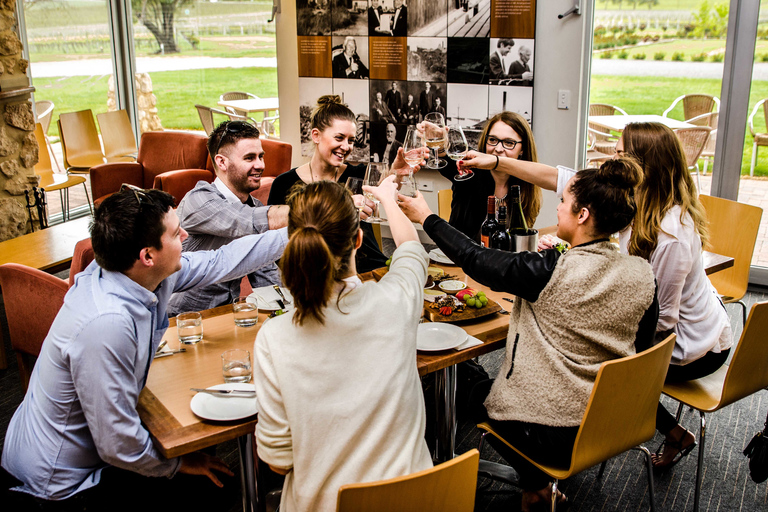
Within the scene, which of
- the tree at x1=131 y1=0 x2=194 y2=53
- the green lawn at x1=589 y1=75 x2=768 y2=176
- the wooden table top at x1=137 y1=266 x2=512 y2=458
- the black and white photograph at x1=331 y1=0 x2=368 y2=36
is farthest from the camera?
the tree at x1=131 y1=0 x2=194 y2=53

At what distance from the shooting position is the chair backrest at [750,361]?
215 centimetres

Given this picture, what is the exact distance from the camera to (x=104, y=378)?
1.71 metres

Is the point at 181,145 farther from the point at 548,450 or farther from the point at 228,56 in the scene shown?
the point at 548,450

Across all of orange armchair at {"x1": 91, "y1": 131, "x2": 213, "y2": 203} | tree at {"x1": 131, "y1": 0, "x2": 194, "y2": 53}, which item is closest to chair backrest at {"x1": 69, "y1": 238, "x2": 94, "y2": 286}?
orange armchair at {"x1": 91, "y1": 131, "x2": 213, "y2": 203}

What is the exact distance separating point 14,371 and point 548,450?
307 cm

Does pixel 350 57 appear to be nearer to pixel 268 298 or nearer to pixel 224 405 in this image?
pixel 268 298

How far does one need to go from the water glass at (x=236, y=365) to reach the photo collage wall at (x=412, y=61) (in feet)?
12.2

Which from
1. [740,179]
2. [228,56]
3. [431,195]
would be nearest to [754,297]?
[740,179]

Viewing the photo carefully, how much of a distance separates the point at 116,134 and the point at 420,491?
21.4ft

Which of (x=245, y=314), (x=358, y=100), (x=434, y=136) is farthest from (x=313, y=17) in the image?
(x=245, y=314)

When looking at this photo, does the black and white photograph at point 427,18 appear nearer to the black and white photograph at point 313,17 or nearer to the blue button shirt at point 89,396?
the black and white photograph at point 313,17

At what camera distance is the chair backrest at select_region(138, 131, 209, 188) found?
19.5 feet

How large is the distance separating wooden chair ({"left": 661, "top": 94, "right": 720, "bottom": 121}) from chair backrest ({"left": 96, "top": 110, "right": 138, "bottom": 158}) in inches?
204

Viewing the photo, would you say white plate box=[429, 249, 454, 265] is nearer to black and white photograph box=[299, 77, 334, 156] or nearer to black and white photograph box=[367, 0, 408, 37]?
black and white photograph box=[367, 0, 408, 37]
